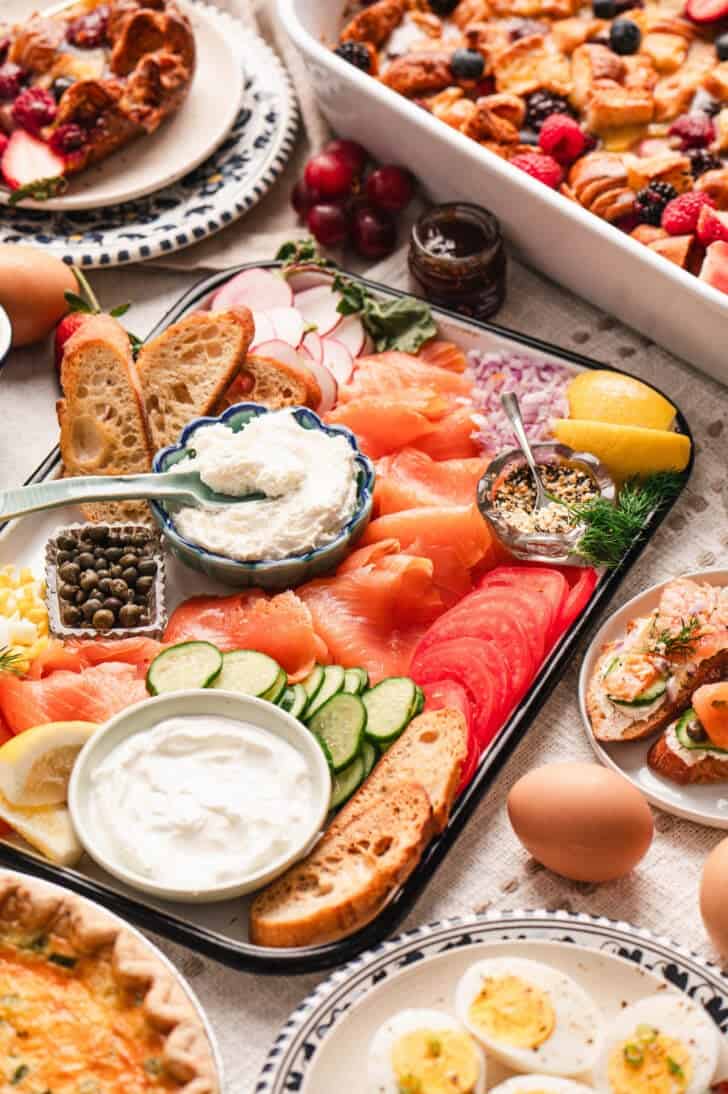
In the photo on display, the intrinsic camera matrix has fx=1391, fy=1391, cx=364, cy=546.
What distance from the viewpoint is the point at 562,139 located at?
4035mm

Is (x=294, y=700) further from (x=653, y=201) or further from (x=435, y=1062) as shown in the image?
(x=653, y=201)

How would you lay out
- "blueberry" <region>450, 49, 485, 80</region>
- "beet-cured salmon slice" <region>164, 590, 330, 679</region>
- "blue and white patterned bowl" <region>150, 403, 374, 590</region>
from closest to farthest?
"beet-cured salmon slice" <region>164, 590, 330, 679</region> → "blue and white patterned bowl" <region>150, 403, 374, 590</region> → "blueberry" <region>450, 49, 485, 80</region>

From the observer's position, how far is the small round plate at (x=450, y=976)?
2438 mm

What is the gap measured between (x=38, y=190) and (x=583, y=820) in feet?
8.81

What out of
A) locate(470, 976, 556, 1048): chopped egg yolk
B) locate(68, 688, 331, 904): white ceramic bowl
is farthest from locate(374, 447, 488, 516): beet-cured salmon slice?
locate(470, 976, 556, 1048): chopped egg yolk

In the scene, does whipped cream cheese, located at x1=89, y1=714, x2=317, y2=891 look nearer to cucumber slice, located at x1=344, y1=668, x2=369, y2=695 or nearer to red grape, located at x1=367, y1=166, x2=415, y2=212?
cucumber slice, located at x1=344, y1=668, x2=369, y2=695

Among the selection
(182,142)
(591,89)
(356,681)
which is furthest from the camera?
(182,142)

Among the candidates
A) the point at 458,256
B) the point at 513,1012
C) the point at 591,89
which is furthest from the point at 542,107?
the point at 513,1012

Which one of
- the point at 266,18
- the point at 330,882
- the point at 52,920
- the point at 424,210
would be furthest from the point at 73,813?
the point at 266,18

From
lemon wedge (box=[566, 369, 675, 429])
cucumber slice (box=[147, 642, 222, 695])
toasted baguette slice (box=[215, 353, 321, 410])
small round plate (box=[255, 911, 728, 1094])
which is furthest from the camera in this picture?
toasted baguette slice (box=[215, 353, 321, 410])

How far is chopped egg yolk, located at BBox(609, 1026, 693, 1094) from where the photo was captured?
2.34 metres

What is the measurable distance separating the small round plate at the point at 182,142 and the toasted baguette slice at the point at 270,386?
984 millimetres

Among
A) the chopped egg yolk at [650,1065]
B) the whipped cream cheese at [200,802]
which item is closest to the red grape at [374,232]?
the whipped cream cheese at [200,802]

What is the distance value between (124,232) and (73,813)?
217cm
